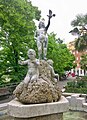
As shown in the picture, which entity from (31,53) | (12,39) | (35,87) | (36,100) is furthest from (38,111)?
(12,39)

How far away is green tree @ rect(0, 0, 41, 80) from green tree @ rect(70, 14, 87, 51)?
36.3 feet

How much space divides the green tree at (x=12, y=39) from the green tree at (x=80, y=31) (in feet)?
36.3

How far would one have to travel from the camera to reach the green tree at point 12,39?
16578 mm

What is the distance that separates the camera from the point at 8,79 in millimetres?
18125

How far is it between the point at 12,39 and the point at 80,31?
44.0 feet

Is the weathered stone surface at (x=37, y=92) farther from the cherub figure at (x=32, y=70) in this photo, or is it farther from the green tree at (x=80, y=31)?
the green tree at (x=80, y=31)

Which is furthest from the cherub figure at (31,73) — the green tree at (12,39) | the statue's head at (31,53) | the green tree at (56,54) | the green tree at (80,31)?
the green tree at (80,31)

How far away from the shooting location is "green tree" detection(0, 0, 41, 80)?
16578mm

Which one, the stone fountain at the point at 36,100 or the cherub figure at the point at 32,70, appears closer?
the stone fountain at the point at 36,100

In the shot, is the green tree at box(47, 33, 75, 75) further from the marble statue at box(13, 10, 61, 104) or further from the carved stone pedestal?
the carved stone pedestal

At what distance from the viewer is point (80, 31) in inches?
1100

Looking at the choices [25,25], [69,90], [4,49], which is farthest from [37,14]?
[69,90]

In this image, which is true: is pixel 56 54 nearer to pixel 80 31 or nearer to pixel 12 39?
pixel 80 31

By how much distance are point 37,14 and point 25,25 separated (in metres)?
5.55
